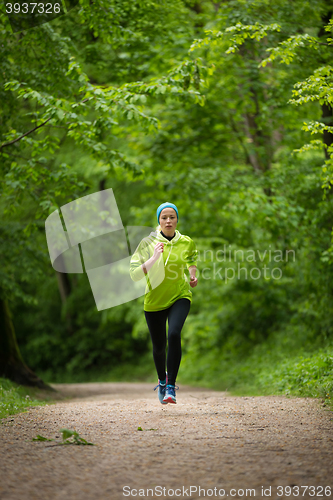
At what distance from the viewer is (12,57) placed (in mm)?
7852

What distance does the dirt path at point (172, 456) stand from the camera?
104 inches

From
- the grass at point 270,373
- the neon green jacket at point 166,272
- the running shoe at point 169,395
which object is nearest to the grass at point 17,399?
the running shoe at point 169,395

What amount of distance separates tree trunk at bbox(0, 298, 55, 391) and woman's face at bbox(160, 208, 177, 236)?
208 inches

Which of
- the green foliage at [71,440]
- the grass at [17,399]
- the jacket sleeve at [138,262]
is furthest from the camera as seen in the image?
the grass at [17,399]

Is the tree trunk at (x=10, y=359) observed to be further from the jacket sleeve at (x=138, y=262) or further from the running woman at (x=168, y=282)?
the jacket sleeve at (x=138, y=262)

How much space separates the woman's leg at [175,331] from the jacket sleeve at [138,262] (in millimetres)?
509

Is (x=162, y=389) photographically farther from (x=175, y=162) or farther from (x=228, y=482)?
(x=175, y=162)

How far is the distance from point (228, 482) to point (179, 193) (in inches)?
368

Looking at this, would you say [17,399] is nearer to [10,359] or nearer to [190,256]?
[10,359]

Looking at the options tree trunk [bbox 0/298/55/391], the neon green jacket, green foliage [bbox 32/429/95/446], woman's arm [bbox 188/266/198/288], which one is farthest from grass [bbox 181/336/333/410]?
tree trunk [bbox 0/298/55/391]

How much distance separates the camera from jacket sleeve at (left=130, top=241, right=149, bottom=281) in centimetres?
480
